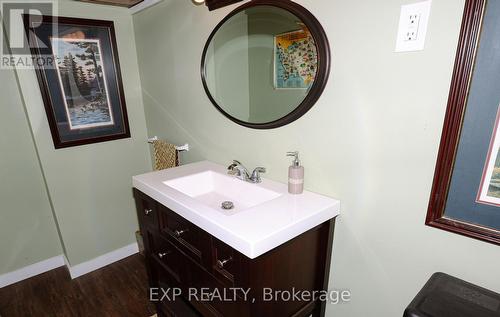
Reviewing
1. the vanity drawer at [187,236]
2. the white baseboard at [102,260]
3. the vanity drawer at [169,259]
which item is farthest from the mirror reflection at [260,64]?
the white baseboard at [102,260]

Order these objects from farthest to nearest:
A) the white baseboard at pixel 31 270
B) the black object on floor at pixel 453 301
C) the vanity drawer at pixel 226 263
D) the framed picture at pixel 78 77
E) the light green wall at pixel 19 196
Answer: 1. the white baseboard at pixel 31 270
2. the light green wall at pixel 19 196
3. the framed picture at pixel 78 77
4. the vanity drawer at pixel 226 263
5. the black object on floor at pixel 453 301

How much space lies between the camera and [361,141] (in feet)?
3.49

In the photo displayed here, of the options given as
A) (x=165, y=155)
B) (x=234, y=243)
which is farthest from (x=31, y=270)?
(x=234, y=243)

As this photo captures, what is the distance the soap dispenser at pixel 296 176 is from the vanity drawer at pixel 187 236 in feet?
1.42

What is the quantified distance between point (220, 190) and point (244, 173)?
0.22 m

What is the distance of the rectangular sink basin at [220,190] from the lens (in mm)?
1382

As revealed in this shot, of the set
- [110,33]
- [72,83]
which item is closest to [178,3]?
[110,33]

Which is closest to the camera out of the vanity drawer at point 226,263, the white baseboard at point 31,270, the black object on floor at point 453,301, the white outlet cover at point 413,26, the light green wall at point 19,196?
the black object on floor at point 453,301

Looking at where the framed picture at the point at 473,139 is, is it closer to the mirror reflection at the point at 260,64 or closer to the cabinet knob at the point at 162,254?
the mirror reflection at the point at 260,64

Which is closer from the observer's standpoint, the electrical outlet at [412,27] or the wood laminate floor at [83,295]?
the electrical outlet at [412,27]

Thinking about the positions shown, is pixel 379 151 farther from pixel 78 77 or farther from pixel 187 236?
pixel 78 77

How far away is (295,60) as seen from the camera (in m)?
1.22

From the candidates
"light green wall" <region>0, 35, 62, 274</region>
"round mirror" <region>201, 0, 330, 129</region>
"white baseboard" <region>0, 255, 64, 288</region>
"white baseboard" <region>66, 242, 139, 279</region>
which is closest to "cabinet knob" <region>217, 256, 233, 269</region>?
"round mirror" <region>201, 0, 330, 129</region>

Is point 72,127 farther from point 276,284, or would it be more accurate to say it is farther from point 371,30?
point 371,30
